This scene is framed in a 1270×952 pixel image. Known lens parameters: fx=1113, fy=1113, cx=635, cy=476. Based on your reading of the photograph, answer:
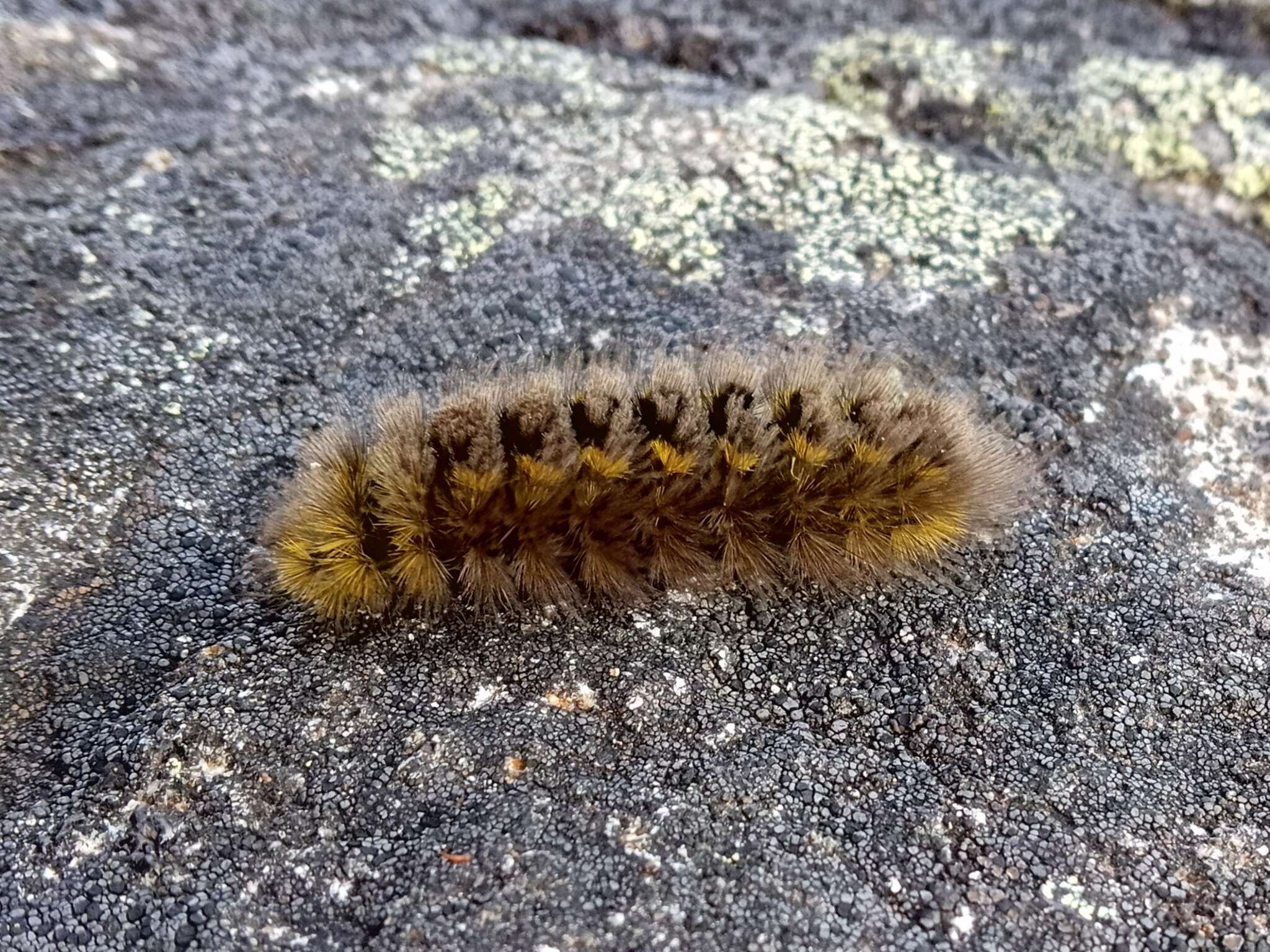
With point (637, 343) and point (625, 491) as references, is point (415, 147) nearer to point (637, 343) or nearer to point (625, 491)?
point (637, 343)

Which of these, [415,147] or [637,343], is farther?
[415,147]

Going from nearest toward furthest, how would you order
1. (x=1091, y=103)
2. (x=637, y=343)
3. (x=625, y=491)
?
(x=625, y=491), (x=637, y=343), (x=1091, y=103)

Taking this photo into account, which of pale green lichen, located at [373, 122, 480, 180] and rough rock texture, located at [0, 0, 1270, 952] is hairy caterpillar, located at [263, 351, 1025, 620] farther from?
pale green lichen, located at [373, 122, 480, 180]

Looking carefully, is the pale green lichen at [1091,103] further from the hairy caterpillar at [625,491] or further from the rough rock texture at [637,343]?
the hairy caterpillar at [625,491]

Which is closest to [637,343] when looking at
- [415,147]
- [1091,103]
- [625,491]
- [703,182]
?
[625,491]

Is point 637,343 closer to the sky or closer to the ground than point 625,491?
closer to the sky

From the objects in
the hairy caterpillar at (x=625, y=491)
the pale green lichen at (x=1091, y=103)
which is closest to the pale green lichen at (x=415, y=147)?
the hairy caterpillar at (x=625, y=491)

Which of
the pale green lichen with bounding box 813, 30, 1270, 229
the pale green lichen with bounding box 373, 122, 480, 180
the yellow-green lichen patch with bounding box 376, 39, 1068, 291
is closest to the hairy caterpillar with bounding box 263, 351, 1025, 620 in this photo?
the yellow-green lichen patch with bounding box 376, 39, 1068, 291
